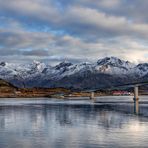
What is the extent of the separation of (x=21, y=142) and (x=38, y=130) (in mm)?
11406

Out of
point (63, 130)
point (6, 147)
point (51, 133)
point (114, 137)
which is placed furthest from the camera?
point (63, 130)

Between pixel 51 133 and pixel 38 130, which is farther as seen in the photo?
pixel 38 130

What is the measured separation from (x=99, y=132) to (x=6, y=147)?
1544 centimetres

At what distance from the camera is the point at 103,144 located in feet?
130

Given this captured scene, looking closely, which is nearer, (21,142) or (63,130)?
(21,142)

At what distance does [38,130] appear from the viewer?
173 feet

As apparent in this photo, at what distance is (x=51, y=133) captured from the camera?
162 feet

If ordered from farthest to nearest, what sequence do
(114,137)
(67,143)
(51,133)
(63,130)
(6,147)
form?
(63,130)
(51,133)
(114,137)
(67,143)
(6,147)

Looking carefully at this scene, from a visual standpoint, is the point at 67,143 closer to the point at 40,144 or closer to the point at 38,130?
the point at 40,144

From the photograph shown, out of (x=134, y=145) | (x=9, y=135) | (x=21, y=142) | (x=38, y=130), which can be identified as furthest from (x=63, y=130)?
(x=134, y=145)

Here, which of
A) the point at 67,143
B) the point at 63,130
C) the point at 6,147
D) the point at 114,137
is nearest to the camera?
the point at 6,147

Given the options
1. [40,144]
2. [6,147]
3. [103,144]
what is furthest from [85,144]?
[6,147]

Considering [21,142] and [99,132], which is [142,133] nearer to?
[99,132]

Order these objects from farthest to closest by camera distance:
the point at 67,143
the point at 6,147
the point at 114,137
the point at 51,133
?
the point at 51,133
the point at 114,137
the point at 67,143
the point at 6,147
